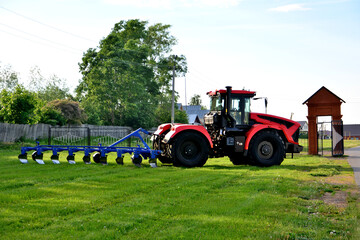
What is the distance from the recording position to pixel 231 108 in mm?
14695

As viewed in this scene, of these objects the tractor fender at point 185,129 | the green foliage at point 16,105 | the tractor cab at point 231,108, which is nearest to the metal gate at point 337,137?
the tractor cab at point 231,108

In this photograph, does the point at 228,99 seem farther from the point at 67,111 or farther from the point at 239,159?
the point at 67,111

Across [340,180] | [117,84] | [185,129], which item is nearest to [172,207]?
[340,180]

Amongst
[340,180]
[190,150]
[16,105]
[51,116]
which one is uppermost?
[16,105]

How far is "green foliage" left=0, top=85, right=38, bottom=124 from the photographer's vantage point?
28.3m

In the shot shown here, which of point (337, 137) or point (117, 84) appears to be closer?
point (337, 137)

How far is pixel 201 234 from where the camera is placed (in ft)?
17.2

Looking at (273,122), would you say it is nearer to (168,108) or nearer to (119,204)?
(119,204)

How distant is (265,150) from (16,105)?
68.0 ft

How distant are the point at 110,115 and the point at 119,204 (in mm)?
40969

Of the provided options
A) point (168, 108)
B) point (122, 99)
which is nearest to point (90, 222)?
point (122, 99)

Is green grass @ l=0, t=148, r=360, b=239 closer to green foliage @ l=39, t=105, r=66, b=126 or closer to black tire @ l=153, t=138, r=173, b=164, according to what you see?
black tire @ l=153, t=138, r=173, b=164

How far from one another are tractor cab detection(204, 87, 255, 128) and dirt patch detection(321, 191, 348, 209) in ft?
19.8

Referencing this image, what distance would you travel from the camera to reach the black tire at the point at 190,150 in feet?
45.6
